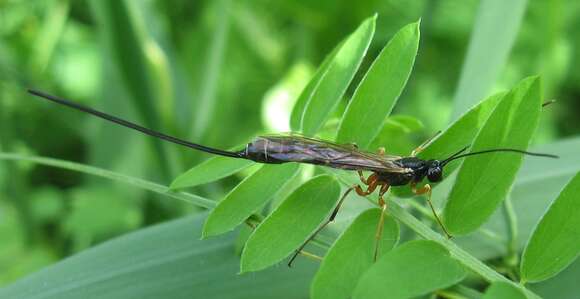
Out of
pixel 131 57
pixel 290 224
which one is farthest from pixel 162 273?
pixel 131 57

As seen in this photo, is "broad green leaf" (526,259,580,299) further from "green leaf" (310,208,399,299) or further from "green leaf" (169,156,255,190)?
"green leaf" (169,156,255,190)

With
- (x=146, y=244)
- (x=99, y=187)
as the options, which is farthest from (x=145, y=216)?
(x=146, y=244)

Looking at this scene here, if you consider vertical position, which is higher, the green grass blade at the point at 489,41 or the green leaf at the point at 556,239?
the green grass blade at the point at 489,41

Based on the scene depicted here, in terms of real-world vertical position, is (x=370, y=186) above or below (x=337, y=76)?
below

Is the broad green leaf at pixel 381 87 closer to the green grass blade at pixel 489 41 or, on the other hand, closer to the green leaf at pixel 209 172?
the green leaf at pixel 209 172

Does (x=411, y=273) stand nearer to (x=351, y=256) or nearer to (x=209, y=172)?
(x=351, y=256)

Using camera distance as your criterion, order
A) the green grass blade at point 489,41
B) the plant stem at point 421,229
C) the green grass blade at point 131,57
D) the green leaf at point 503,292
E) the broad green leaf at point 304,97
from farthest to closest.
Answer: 1. the green grass blade at point 131,57
2. the green grass blade at point 489,41
3. the broad green leaf at point 304,97
4. the plant stem at point 421,229
5. the green leaf at point 503,292

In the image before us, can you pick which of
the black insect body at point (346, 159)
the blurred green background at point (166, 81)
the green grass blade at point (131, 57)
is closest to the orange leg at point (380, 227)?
the black insect body at point (346, 159)
